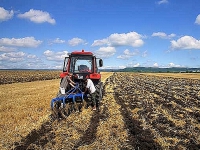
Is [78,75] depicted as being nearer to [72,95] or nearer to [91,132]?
[72,95]

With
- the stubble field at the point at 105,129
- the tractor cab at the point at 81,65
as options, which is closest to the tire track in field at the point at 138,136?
the stubble field at the point at 105,129

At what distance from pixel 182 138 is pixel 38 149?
3766 mm

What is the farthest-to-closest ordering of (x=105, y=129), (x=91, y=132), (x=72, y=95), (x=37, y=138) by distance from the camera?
(x=72, y=95), (x=105, y=129), (x=91, y=132), (x=37, y=138)

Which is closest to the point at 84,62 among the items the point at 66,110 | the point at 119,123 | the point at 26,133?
the point at 66,110

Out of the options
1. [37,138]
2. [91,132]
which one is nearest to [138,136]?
[91,132]

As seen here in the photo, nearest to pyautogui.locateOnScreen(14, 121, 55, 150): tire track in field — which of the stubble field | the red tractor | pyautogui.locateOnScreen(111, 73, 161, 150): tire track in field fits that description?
the stubble field

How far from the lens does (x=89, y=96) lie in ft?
38.6

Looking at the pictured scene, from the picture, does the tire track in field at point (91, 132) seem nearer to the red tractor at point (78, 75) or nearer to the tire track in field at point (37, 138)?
the tire track in field at point (37, 138)

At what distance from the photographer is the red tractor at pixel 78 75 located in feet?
38.1

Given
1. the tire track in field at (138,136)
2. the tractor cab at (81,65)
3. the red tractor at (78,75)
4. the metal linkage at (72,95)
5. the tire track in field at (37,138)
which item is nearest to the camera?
the tire track in field at (138,136)

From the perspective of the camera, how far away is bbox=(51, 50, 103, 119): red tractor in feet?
38.1

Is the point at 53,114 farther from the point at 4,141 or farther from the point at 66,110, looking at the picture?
the point at 4,141

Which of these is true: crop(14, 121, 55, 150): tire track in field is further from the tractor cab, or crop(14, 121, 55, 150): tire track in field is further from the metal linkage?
the tractor cab

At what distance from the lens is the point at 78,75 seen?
1265cm
